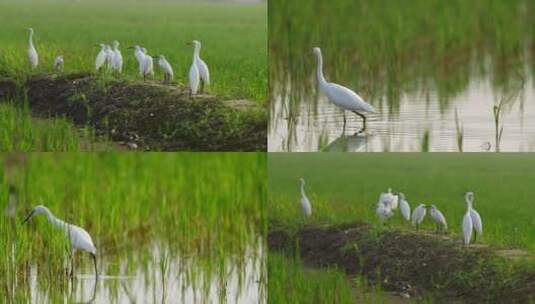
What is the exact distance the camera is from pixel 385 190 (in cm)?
912

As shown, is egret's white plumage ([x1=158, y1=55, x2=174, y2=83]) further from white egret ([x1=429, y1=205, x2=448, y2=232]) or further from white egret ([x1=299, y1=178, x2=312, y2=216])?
white egret ([x1=429, y1=205, x2=448, y2=232])

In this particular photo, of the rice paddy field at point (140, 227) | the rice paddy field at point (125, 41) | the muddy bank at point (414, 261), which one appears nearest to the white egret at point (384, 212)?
the muddy bank at point (414, 261)

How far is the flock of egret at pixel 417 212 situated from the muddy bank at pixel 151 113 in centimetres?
83

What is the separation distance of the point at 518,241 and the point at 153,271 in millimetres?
2308

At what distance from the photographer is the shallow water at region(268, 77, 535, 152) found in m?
7.81

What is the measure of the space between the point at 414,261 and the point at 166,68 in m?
2.08

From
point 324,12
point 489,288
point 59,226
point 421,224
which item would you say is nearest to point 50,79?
point 59,226

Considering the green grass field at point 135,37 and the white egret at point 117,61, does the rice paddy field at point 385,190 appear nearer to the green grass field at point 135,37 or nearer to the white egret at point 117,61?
the green grass field at point 135,37

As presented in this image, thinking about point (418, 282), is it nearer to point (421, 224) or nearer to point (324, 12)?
point (421, 224)

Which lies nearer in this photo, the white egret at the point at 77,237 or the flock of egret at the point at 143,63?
the white egret at the point at 77,237

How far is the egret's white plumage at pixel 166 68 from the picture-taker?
8523 mm

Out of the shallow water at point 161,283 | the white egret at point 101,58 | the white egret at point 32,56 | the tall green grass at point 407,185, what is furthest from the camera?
the white egret at point 32,56

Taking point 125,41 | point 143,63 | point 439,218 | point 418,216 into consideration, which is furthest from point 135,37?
point 439,218

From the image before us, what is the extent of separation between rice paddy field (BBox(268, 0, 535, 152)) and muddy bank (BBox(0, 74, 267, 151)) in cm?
26
